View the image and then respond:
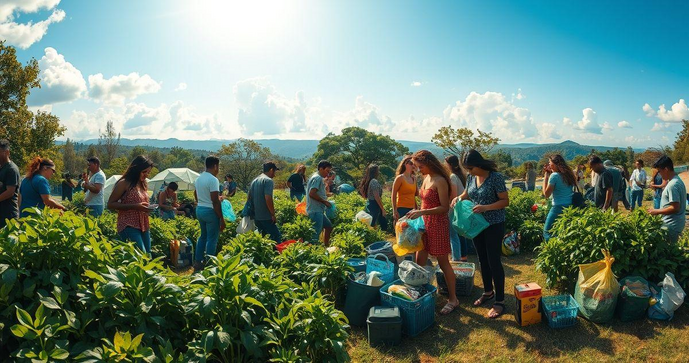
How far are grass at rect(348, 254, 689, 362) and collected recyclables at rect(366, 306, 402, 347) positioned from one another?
81 mm

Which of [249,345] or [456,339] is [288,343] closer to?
[249,345]

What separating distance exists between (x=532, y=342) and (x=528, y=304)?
1.32ft

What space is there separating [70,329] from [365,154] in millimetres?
55323

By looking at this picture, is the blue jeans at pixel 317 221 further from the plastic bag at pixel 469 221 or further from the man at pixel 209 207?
the plastic bag at pixel 469 221

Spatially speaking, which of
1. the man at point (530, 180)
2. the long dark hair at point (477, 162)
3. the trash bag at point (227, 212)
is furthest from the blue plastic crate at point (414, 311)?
the man at point (530, 180)

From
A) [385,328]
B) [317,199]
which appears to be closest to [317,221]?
[317,199]

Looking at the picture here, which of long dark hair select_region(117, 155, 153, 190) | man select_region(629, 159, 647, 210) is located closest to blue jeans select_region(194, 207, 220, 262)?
long dark hair select_region(117, 155, 153, 190)

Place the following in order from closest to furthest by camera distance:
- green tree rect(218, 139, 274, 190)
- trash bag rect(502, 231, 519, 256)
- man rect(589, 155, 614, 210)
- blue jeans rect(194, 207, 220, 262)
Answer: blue jeans rect(194, 207, 220, 262)
man rect(589, 155, 614, 210)
trash bag rect(502, 231, 519, 256)
green tree rect(218, 139, 274, 190)

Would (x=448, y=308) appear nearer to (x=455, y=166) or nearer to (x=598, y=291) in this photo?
(x=598, y=291)

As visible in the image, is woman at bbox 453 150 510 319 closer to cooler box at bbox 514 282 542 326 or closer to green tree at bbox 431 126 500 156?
cooler box at bbox 514 282 542 326

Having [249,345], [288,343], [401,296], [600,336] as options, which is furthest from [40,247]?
[600,336]

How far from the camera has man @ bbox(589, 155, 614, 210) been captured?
6547mm

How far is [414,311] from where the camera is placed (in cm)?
394

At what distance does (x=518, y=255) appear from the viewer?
7.09 meters
